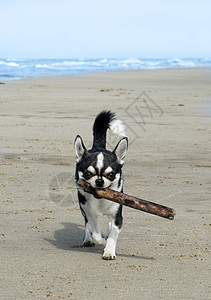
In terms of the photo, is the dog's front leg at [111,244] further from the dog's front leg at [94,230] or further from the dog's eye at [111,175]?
the dog's eye at [111,175]

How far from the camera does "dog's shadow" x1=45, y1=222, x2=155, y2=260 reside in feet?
17.1

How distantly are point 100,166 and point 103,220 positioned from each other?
5.41 feet

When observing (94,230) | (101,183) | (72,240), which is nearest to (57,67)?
(72,240)

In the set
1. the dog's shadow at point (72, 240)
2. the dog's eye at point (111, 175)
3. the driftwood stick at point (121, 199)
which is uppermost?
the dog's eye at point (111, 175)

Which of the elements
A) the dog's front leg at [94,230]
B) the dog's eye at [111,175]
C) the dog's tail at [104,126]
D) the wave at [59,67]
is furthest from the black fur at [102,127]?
the wave at [59,67]

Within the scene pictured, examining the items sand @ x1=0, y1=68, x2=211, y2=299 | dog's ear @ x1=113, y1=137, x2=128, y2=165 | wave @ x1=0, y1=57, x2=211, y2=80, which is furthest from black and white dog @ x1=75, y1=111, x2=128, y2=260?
wave @ x1=0, y1=57, x2=211, y2=80

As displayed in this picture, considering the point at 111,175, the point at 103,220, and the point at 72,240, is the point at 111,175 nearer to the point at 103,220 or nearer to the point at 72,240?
the point at 72,240

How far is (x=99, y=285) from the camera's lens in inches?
162

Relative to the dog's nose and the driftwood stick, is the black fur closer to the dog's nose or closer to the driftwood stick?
the driftwood stick

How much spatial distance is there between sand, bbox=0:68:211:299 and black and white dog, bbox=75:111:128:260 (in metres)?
0.15

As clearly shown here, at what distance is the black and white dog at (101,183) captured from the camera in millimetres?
4836

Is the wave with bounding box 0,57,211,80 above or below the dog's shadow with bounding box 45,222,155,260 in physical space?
above

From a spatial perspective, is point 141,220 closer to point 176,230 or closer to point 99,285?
point 176,230

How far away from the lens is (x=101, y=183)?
188 inches
